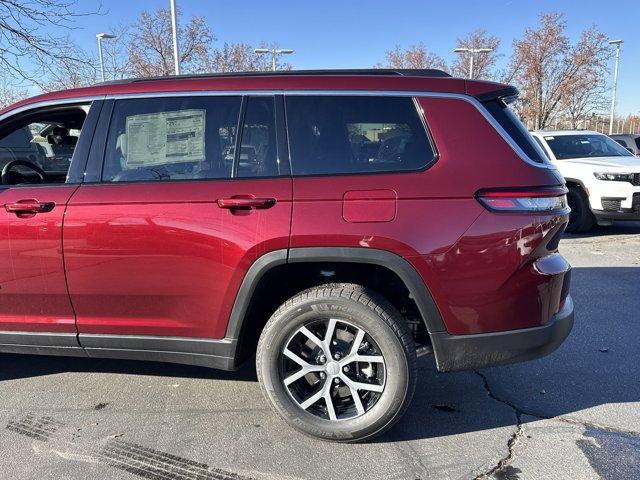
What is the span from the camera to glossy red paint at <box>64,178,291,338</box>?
105 inches

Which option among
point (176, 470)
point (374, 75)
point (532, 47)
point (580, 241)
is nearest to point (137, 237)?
point (176, 470)

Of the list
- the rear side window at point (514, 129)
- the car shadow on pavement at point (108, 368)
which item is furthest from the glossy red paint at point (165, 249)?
the rear side window at point (514, 129)

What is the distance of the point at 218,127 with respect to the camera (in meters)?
2.85

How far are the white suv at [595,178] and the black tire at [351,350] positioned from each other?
593cm

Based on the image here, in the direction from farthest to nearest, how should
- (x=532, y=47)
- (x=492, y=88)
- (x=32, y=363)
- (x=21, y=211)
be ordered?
(x=532, y=47), (x=32, y=363), (x=21, y=211), (x=492, y=88)

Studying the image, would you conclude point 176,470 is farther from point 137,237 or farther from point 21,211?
point 21,211

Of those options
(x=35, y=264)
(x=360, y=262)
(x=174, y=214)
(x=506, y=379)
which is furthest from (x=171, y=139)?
(x=506, y=379)

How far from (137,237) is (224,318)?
2.11 feet

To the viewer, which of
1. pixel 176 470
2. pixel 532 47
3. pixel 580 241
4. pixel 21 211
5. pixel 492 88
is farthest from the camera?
pixel 532 47

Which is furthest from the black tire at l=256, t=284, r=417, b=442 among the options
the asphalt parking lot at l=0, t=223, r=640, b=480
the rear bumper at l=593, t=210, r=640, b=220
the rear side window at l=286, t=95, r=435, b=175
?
the rear bumper at l=593, t=210, r=640, b=220

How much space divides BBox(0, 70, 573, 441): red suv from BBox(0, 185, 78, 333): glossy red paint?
11 millimetres

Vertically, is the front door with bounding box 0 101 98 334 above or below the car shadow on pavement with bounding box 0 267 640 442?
above

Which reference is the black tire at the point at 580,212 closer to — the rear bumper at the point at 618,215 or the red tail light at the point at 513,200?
the rear bumper at the point at 618,215

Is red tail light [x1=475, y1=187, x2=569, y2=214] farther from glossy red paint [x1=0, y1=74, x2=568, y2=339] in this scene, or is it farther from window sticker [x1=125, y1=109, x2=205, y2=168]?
window sticker [x1=125, y1=109, x2=205, y2=168]
